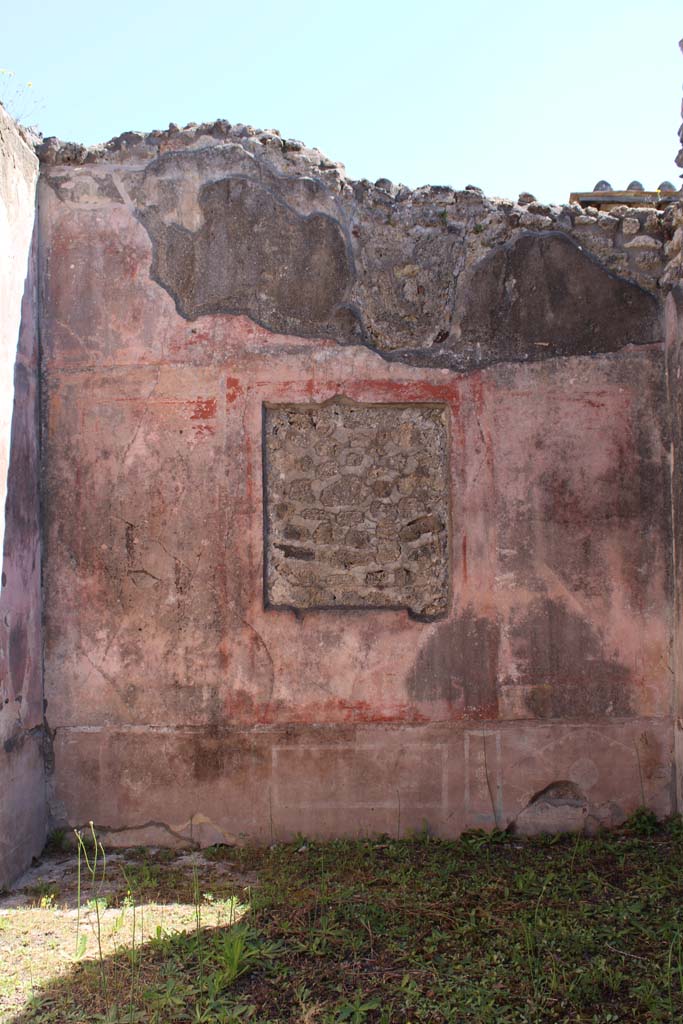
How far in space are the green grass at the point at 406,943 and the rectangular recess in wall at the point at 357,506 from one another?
117 centimetres

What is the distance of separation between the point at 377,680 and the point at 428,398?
53.5 inches

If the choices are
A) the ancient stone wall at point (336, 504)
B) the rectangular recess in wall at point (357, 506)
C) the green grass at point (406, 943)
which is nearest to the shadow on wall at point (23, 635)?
the ancient stone wall at point (336, 504)

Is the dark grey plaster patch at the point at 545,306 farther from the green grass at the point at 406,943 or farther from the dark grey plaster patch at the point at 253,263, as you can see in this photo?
the green grass at the point at 406,943

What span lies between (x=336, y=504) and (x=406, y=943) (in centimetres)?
194

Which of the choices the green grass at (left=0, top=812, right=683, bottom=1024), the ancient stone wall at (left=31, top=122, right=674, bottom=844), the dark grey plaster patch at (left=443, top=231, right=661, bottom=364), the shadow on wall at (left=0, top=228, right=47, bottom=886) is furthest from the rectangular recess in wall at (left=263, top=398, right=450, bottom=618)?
the green grass at (left=0, top=812, right=683, bottom=1024)

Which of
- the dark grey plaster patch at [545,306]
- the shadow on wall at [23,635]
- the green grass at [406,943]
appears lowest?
the green grass at [406,943]

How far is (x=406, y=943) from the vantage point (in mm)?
3000

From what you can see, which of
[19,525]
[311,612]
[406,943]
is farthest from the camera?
[311,612]

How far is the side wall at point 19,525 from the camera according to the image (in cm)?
367

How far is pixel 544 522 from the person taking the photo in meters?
4.18

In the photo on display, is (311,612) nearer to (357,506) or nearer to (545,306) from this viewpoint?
(357,506)

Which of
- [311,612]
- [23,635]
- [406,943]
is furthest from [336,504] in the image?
[406,943]

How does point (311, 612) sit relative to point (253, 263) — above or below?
below

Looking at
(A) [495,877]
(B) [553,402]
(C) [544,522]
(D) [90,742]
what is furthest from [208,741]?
(B) [553,402]
